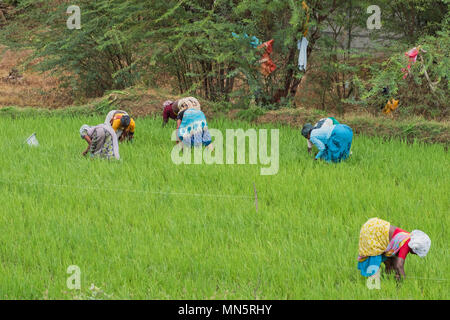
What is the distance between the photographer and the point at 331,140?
23.5 feet

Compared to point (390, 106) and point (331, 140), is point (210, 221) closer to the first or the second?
point (331, 140)

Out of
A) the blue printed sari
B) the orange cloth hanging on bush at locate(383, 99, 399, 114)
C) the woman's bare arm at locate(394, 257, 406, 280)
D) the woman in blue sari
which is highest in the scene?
the orange cloth hanging on bush at locate(383, 99, 399, 114)

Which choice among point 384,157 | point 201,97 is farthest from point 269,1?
point 384,157

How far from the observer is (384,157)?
7438mm

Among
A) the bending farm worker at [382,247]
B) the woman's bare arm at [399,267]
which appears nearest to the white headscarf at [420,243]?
the bending farm worker at [382,247]

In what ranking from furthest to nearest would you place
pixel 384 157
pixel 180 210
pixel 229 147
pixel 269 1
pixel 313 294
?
pixel 269 1 < pixel 229 147 < pixel 384 157 < pixel 180 210 < pixel 313 294

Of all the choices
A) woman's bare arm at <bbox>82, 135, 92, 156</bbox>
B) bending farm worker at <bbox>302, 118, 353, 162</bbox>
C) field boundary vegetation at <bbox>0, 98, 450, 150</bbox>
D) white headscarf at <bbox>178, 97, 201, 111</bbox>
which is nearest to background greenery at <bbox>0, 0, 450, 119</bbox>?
field boundary vegetation at <bbox>0, 98, 450, 150</bbox>

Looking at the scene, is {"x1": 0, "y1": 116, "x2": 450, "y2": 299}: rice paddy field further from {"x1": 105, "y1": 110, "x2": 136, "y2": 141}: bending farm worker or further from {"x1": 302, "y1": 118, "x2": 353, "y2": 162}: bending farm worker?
{"x1": 105, "y1": 110, "x2": 136, "y2": 141}: bending farm worker

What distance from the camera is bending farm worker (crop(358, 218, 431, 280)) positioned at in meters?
4.04

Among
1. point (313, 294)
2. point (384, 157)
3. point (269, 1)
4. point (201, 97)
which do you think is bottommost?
point (313, 294)

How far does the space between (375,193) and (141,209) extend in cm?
243

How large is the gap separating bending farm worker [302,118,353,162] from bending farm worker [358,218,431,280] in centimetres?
303

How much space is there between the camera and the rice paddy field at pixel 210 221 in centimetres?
416

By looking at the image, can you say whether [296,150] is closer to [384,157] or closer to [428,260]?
[384,157]
